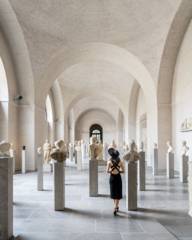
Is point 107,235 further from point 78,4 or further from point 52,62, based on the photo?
point 52,62

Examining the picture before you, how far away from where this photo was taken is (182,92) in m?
12.8

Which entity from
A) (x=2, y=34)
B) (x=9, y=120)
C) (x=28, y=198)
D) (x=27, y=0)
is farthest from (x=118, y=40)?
(x=28, y=198)

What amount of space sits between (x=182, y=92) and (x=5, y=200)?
1041cm

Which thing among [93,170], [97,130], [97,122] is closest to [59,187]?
[93,170]

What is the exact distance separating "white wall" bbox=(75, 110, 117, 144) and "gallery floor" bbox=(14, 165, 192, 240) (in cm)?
3098

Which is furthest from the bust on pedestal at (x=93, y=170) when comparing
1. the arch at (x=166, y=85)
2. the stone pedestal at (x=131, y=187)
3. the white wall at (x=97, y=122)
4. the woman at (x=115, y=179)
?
the white wall at (x=97, y=122)

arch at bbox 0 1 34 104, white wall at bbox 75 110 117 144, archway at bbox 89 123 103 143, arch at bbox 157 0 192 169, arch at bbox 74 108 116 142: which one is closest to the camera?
arch at bbox 0 1 34 104

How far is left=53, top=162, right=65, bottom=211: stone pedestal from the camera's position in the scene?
6.24 m

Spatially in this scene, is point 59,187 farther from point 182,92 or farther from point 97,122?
point 97,122

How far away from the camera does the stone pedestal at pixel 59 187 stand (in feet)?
20.5

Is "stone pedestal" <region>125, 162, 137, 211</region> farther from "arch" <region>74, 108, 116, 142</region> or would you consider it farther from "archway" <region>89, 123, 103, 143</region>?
"archway" <region>89, 123, 103, 143</region>

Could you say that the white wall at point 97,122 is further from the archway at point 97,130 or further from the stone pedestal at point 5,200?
the stone pedestal at point 5,200

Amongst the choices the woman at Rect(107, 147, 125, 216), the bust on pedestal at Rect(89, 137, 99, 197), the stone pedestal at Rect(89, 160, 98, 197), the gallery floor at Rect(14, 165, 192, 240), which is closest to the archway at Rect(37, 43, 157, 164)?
the bust on pedestal at Rect(89, 137, 99, 197)

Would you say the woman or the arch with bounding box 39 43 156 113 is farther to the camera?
the arch with bounding box 39 43 156 113
